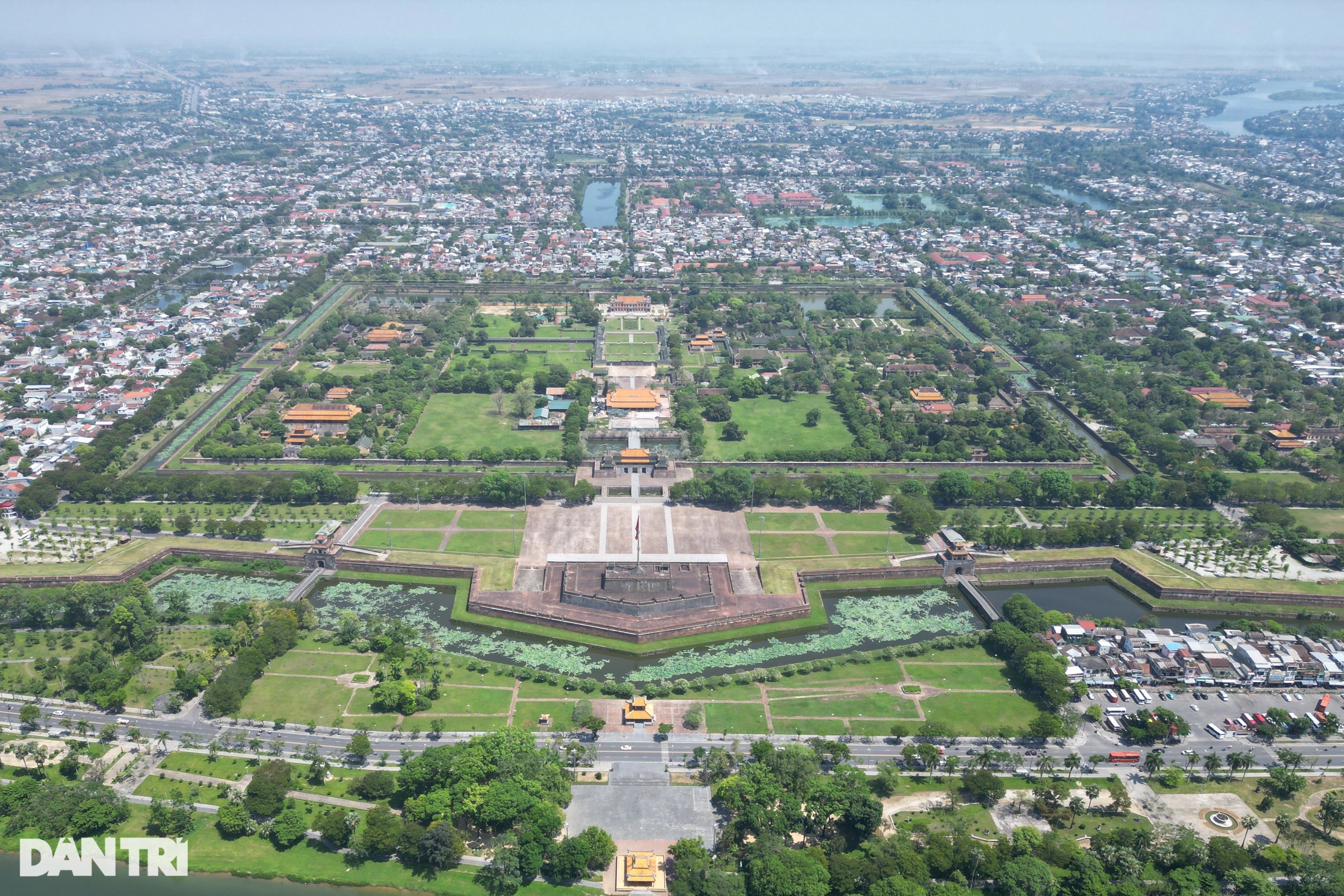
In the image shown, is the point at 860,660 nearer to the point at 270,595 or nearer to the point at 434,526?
the point at 434,526

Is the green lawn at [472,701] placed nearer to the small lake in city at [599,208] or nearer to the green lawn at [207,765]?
the green lawn at [207,765]

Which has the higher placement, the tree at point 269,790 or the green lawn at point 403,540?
the green lawn at point 403,540

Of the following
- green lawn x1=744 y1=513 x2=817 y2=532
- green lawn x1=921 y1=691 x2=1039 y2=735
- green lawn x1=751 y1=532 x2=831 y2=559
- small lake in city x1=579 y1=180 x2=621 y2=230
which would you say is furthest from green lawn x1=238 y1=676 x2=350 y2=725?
small lake in city x1=579 y1=180 x2=621 y2=230

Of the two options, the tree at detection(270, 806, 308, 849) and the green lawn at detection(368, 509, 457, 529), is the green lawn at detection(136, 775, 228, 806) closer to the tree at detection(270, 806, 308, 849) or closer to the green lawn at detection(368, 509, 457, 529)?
the tree at detection(270, 806, 308, 849)

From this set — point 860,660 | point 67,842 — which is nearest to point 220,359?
point 67,842

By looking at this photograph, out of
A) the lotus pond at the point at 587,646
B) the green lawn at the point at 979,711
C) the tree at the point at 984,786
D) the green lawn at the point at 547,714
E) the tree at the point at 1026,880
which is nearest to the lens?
the tree at the point at 1026,880

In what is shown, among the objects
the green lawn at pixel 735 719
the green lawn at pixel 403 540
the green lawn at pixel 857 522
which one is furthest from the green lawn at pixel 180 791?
the green lawn at pixel 857 522
